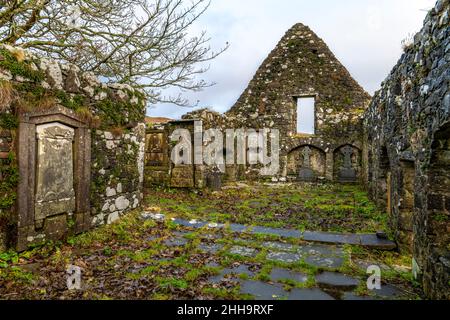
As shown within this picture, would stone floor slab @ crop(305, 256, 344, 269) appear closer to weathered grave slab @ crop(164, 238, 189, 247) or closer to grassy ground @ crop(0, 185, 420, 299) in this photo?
grassy ground @ crop(0, 185, 420, 299)

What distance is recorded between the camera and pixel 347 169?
1244 centimetres

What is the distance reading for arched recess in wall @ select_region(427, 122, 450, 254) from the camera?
2977mm

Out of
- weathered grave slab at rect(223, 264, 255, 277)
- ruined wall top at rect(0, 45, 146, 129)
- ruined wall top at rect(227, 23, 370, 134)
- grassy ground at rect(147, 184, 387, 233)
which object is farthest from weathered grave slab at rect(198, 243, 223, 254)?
ruined wall top at rect(227, 23, 370, 134)

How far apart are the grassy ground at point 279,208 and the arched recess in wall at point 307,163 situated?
8.27 ft

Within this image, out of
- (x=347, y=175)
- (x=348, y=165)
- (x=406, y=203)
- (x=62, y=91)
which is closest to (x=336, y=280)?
(x=406, y=203)

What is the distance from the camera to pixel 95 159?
5051mm

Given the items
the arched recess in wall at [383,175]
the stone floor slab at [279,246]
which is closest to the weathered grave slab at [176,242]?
the stone floor slab at [279,246]

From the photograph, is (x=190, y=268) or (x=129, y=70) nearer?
(x=190, y=268)

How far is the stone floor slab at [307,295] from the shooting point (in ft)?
10.0

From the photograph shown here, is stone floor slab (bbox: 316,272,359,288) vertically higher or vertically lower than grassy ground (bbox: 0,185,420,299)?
lower

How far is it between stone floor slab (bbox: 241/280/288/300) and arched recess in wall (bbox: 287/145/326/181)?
10206mm
